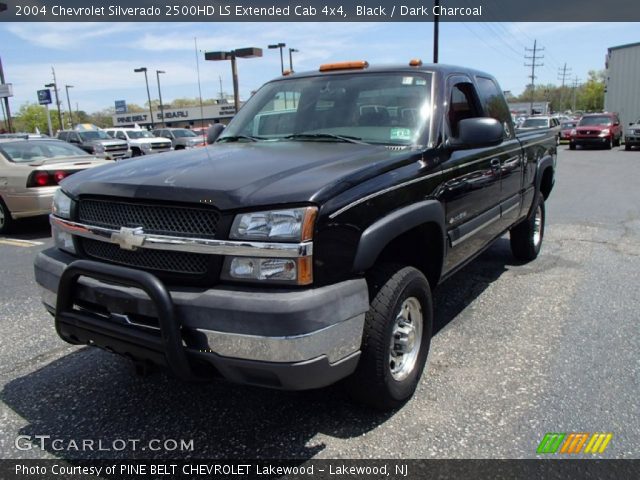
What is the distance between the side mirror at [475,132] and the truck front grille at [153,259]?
1.91 meters

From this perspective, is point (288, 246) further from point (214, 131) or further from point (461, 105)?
point (214, 131)

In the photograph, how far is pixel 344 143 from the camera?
3.30 metres

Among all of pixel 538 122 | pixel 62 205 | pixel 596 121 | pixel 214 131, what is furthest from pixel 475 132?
pixel 596 121

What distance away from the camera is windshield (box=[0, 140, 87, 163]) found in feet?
27.8

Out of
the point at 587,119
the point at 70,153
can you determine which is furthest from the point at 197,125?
the point at 70,153

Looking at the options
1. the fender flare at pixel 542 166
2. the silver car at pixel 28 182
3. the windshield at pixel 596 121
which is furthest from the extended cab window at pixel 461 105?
the windshield at pixel 596 121

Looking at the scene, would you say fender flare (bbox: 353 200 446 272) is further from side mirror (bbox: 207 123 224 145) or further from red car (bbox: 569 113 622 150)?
red car (bbox: 569 113 622 150)

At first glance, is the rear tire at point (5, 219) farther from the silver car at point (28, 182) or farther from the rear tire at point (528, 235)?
the rear tire at point (528, 235)

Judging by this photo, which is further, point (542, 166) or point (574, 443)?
point (542, 166)

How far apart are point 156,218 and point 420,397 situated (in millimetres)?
1811

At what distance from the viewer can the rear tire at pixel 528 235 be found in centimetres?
572

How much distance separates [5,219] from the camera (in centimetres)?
812

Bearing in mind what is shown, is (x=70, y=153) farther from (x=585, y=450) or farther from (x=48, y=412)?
(x=585, y=450)

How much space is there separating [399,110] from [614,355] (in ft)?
7.23
